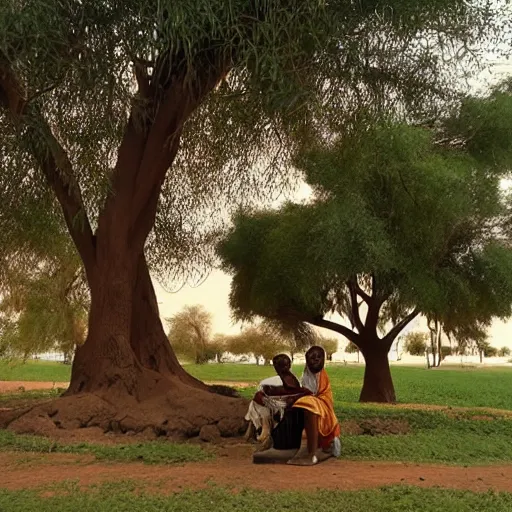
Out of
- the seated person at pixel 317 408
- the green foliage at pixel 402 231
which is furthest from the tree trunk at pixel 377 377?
the seated person at pixel 317 408

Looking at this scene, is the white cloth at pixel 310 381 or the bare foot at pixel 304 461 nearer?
the bare foot at pixel 304 461

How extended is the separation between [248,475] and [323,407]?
4.16ft

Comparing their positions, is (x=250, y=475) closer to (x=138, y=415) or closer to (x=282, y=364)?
(x=282, y=364)

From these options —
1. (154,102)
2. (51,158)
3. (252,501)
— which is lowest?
(252,501)

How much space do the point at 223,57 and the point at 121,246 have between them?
3999 mm

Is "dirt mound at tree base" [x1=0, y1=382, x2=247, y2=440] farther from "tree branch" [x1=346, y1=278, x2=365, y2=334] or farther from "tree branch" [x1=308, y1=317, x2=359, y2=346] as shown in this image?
"tree branch" [x1=308, y1=317, x2=359, y2=346]

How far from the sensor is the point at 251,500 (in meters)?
6.78

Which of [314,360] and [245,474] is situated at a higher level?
[314,360]

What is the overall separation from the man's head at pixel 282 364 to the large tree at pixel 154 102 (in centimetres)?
325

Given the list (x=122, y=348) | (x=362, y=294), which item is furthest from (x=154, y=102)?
(x=362, y=294)

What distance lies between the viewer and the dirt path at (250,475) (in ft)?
25.2

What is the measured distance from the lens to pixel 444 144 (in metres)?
21.3

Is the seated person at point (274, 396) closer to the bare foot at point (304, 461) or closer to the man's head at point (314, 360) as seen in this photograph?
the man's head at point (314, 360)

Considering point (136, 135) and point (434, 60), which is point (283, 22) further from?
point (136, 135)
